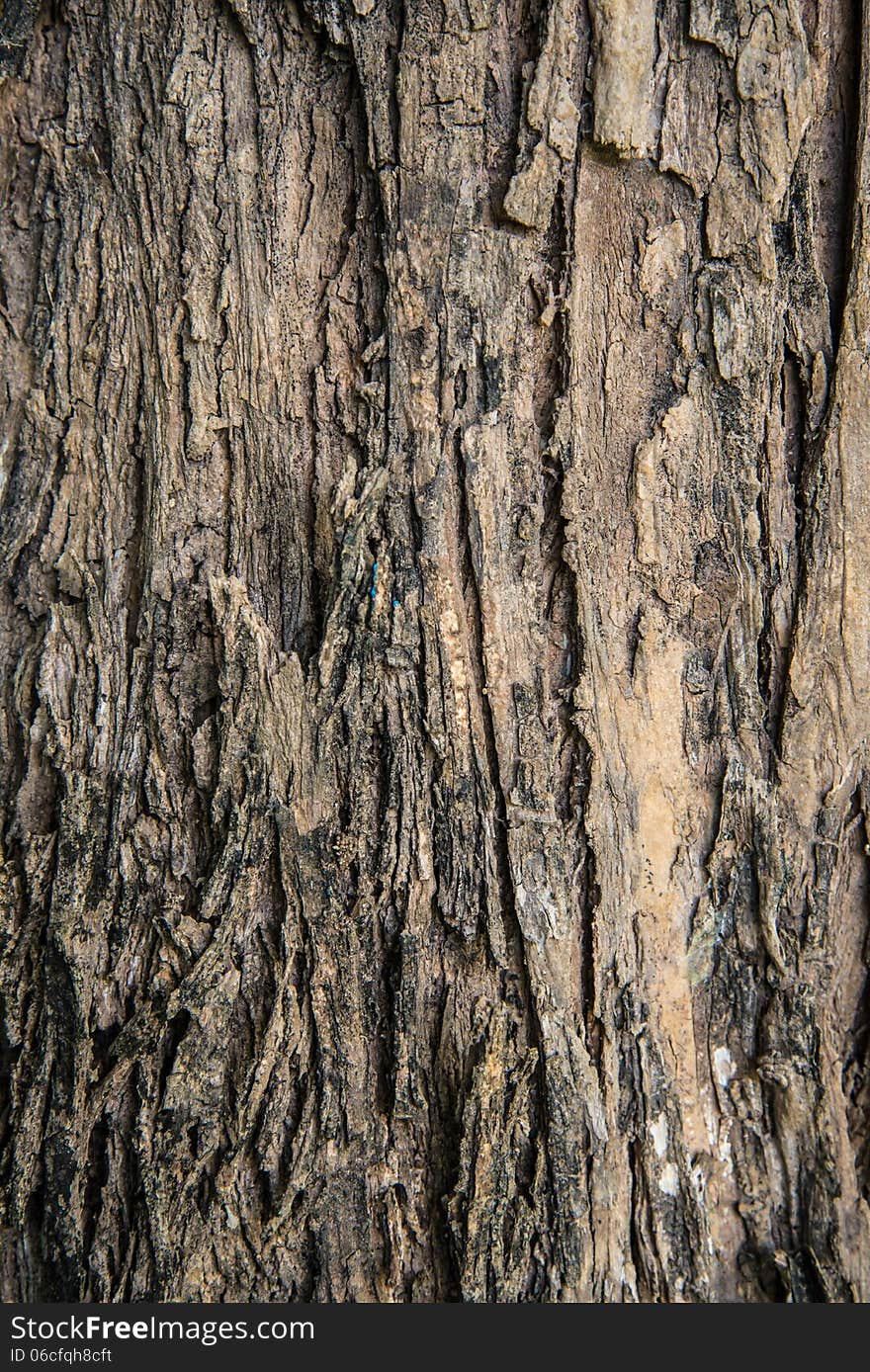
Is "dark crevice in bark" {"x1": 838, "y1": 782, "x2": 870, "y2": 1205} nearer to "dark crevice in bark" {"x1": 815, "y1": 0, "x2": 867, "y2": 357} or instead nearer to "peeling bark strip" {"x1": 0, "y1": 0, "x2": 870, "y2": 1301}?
"peeling bark strip" {"x1": 0, "y1": 0, "x2": 870, "y2": 1301}

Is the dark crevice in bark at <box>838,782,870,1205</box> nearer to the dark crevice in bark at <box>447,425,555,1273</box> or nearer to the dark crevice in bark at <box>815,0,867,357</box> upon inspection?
the dark crevice in bark at <box>447,425,555,1273</box>

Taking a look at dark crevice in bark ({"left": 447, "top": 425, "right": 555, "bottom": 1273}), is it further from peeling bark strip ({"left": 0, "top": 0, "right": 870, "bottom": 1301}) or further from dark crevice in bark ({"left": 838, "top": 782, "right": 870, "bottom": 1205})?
dark crevice in bark ({"left": 838, "top": 782, "right": 870, "bottom": 1205})

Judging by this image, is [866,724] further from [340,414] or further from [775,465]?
[340,414]

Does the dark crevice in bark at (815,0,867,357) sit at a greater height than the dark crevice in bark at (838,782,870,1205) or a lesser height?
greater

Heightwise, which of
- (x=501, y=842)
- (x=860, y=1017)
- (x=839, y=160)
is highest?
(x=839, y=160)

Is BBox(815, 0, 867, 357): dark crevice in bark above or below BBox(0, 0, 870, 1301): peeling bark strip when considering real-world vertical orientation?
above

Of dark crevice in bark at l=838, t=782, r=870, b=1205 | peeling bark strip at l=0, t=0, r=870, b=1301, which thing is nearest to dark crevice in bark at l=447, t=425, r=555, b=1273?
peeling bark strip at l=0, t=0, r=870, b=1301

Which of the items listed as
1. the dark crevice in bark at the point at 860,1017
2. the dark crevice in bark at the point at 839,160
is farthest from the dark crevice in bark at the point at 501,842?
the dark crevice in bark at the point at 839,160

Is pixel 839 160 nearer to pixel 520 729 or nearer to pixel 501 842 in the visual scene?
pixel 520 729

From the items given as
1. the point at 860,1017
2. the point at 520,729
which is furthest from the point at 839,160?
the point at 860,1017
